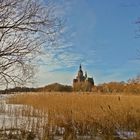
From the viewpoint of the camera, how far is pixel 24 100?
53.9ft

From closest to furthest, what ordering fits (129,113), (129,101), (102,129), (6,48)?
(6,48) < (102,129) < (129,113) < (129,101)

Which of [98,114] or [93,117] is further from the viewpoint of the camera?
[98,114]

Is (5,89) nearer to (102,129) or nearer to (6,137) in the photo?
(6,137)

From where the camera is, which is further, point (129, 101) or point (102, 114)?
point (129, 101)

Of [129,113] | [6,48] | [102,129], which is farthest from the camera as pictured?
[129,113]

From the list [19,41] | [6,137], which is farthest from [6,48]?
[6,137]

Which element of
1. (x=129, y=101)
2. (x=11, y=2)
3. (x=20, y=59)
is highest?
(x=11, y=2)

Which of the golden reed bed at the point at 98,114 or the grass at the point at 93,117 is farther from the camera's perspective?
the golden reed bed at the point at 98,114

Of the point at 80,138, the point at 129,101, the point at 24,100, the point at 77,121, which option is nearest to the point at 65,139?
the point at 80,138

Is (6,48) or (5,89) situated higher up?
(6,48)

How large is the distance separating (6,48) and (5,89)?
0.98 metres

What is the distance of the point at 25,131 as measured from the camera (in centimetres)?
798

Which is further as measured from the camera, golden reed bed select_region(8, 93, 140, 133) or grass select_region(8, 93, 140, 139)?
golden reed bed select_region(8, 93, 140, 133)

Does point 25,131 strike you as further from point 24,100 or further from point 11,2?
point 24,100
